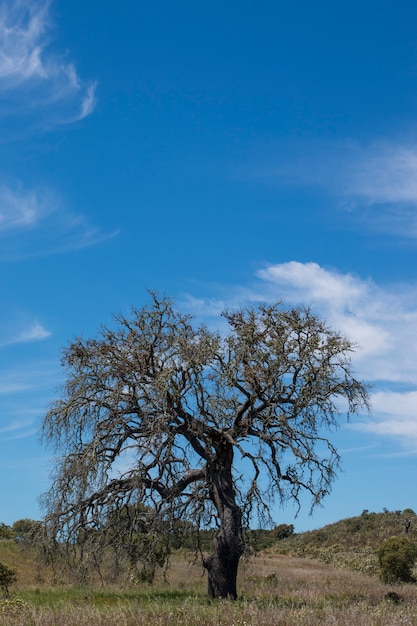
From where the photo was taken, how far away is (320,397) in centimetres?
2331

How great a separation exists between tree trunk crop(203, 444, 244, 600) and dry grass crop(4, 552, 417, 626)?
0.68 meters

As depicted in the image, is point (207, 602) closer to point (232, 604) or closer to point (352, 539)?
point (232, 604)

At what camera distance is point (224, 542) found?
22312 millimetres

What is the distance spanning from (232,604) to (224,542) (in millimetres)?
4318

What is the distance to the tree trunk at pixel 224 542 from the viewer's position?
22.1 meters

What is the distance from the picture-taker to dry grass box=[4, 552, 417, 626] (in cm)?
1240

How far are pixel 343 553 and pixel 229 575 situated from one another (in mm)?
41202

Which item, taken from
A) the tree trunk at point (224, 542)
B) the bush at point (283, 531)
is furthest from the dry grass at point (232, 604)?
the bush at point (283, 531)

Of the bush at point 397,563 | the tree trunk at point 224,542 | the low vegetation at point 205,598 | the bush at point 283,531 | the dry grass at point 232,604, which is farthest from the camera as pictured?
the bush at point 283,531

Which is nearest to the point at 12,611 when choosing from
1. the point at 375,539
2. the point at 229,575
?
the point at 229,575

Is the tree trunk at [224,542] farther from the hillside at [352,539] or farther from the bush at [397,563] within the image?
the hillside at [352,539]

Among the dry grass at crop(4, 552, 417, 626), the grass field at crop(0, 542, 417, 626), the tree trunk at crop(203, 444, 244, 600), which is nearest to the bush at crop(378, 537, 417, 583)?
the grass field at crop(0, 542, 417, 626)

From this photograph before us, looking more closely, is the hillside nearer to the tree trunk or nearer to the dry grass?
the dry grass

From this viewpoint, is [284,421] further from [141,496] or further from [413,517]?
[413,517]
